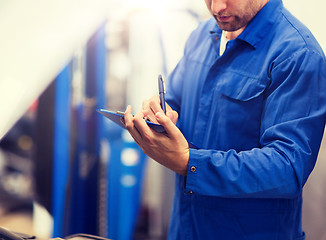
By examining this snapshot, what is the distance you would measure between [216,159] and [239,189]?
0.11 m

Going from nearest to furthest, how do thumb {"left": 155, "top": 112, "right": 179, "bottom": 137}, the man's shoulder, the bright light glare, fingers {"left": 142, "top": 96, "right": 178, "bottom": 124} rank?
thumb {"left": 155, "top": 112, "right": 179, "bottom": 137} < the man's shoulder < fingers {"left": 142, "top": 96, "right": 178, "bottom": 124} < the bright light glare

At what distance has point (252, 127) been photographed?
139 centimetres

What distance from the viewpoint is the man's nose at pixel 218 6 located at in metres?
1.39

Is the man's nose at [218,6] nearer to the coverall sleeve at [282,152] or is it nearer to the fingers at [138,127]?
the coverall sleeve at [282,152]

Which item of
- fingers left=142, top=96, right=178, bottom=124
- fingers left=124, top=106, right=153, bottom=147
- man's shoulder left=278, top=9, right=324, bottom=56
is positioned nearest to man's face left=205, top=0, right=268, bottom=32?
man's shoulder left=278, top=9, right=324, bottom=56

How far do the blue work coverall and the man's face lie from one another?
29 mm

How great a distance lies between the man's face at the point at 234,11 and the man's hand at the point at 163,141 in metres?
0.44

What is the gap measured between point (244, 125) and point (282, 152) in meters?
0.21

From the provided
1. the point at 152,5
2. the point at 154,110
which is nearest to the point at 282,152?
the point at 154,110

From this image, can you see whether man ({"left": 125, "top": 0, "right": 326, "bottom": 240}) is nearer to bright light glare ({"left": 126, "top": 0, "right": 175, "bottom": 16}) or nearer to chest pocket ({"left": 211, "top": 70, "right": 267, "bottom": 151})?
chest pocket ({"left": 211, "top": 70, "right": 267, "bottom": 151})

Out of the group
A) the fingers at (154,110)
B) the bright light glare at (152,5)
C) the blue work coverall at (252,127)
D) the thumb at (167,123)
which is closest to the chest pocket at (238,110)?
the blue work coverall at (252,127)

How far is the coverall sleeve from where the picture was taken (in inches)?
48.4

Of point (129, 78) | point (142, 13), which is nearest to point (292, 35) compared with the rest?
point (142, 13)

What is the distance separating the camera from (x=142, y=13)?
3.13 m
